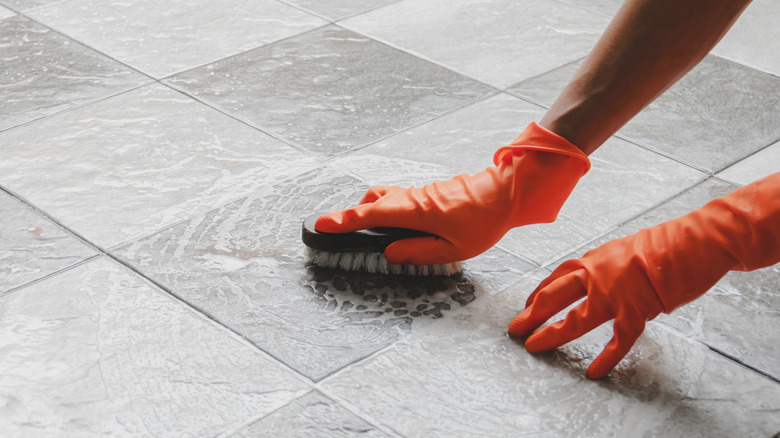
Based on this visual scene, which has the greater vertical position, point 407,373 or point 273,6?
point 273,6

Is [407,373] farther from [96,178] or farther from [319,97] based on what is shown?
[319,97]

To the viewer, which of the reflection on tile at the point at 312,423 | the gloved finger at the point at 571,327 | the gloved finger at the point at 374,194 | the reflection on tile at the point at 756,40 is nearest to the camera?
the reflection on tile at the point at 312,423

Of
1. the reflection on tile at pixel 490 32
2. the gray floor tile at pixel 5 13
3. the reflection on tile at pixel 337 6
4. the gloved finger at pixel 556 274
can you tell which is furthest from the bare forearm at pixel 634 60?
the gray floor tile at pixel 5 13

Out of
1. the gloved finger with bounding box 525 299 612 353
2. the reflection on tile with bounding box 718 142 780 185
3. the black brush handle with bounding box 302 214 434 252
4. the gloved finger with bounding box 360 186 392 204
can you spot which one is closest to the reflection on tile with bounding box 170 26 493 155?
the gloved finger with bounding box 360 186 392 204

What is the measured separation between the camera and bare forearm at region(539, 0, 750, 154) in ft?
4.08

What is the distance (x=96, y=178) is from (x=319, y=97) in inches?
20.0

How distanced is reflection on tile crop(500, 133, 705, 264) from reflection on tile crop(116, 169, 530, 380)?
0.07 metres

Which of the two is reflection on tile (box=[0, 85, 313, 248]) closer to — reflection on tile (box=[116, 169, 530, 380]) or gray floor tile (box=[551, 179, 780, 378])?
reflection on tile (box=[116, 169, 530, 380])

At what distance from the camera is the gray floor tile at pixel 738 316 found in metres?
1.27

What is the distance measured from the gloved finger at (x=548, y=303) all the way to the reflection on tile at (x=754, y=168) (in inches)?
23.6

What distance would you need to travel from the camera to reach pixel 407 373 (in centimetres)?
119

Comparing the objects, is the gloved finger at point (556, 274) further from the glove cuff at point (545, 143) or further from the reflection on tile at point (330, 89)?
the reflection on tile at point (330, 89)

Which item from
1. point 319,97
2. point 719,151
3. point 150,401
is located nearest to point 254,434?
point 150,401

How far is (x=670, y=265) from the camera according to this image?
1194 mm
